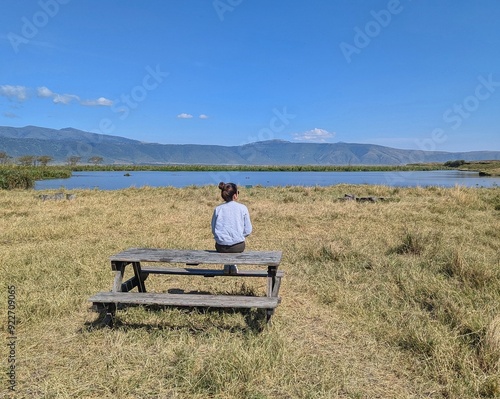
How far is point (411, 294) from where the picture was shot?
14.7 feet

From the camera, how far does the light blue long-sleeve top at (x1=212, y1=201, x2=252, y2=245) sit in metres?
4.32

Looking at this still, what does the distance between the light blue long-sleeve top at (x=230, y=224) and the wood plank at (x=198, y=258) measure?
0.43 metres

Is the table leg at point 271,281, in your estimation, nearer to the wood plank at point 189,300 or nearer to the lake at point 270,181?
the wood plank at point 189,300

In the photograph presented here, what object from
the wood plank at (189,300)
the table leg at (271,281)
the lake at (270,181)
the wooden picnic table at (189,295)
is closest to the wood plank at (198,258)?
the wooden picnic table at (189,295)

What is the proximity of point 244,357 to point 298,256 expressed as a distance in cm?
383

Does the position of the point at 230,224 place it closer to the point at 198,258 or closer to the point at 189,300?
the point at 198,258

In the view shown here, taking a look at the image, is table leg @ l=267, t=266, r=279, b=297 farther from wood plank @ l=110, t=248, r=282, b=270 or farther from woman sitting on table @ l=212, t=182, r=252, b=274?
woman sitting on table @ l=212, t=182, r=252, b=274

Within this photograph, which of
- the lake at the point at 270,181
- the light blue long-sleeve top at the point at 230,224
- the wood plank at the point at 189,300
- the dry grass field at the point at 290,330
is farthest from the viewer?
the lake at the point at 270,181

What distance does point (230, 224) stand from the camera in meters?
4.35

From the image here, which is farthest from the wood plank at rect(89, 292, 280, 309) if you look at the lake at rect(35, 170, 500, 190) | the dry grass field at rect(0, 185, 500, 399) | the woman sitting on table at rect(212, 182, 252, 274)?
the lake at rect(35, 170, 500, 190)

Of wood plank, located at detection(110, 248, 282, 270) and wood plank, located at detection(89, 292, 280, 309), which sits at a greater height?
wood plank, located at detection(110, 248, 282, 270)

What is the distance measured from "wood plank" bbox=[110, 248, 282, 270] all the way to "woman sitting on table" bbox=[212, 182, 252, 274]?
1.39ft

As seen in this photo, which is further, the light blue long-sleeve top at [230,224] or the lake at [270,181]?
the lake at [270,181]

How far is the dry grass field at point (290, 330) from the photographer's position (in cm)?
269
